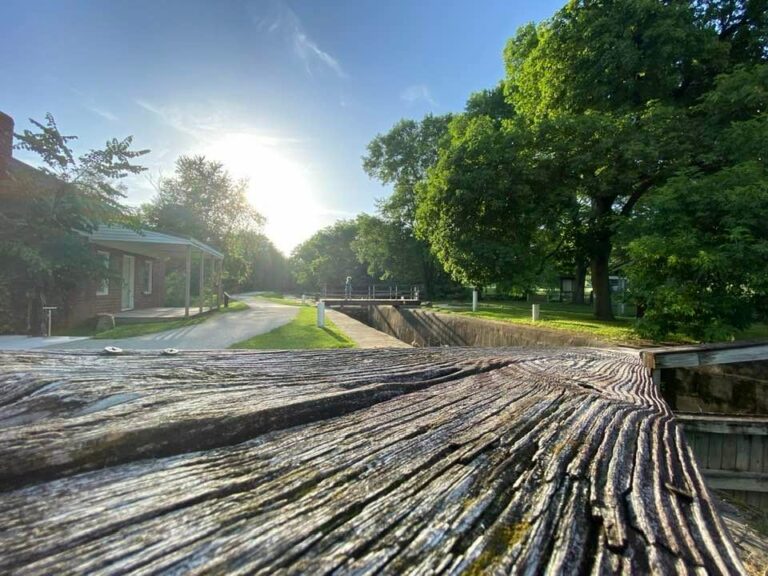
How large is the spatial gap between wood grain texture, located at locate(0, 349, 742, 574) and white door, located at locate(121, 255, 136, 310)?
49.5ft

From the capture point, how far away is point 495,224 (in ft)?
37.6

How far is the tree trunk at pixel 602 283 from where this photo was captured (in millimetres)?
12500

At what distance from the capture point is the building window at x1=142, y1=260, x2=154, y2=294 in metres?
16.0

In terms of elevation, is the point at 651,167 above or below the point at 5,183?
above

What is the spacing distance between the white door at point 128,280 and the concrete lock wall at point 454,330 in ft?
35.3

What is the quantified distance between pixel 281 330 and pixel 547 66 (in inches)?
445

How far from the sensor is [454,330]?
14414 millimetres

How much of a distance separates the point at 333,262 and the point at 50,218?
37141 millimetres

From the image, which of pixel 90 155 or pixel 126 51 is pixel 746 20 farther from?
pixel 90 155

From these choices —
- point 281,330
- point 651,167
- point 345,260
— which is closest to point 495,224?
point 651,167

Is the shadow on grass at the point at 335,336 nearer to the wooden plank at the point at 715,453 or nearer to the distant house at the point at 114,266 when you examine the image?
the distant house at the point at 114,266

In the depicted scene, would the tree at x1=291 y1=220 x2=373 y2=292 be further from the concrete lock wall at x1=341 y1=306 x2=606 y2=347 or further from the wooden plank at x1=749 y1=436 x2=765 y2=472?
the wooden plank at x1=749 y1=436 x2=765 y2=472

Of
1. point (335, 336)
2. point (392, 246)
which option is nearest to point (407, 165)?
point (392, 246)

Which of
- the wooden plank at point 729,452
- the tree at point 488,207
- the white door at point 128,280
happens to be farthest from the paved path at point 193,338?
the wooden plank at point 729,452
